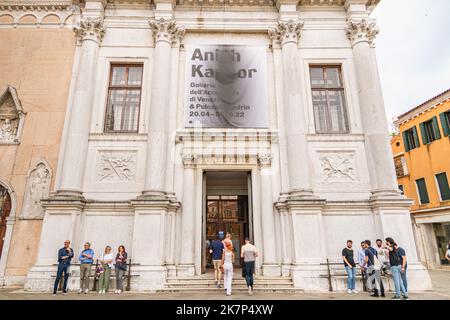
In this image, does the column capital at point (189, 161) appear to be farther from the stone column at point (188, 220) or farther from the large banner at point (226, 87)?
the large banner at point (226, 87)

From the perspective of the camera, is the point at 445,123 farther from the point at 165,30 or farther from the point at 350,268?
the point at 165,30

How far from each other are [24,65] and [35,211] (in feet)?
20.8

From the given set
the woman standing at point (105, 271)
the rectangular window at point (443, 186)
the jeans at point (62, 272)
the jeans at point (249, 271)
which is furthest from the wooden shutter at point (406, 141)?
the jeans at point (62, 272)

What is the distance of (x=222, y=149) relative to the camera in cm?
1141

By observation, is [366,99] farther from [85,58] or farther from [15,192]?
[15,192]

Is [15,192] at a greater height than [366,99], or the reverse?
[366,99]

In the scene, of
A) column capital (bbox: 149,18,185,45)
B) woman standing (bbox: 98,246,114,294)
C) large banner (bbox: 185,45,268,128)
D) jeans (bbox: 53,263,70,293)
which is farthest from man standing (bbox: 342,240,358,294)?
column capital (bbox: 149,18,185,45)

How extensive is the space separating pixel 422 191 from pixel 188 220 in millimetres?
17976

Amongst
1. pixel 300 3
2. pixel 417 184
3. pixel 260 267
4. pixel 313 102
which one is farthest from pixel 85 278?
pixel 417 184

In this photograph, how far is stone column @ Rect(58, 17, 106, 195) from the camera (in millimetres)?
10570

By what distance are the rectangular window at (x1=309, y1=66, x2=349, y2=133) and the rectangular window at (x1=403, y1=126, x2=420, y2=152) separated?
12327mm

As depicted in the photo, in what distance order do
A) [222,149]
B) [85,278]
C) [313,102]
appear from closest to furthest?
1. [85,278]
2. [222,149]
3. [313,102]

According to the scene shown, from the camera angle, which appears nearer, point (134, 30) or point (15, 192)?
point (15, 192)

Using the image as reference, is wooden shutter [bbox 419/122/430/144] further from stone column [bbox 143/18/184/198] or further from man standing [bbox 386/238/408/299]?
stone column [bbox 143/18/184/198]
